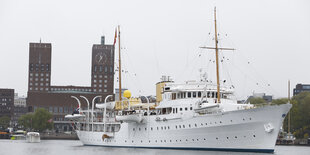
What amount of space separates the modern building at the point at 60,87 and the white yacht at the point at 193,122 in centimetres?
8889

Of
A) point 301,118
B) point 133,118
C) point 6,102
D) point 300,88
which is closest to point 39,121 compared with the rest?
point 6,102

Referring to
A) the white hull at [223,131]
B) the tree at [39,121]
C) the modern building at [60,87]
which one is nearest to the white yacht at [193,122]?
the white hull at [223,131]

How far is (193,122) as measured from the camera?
54188 millimetres

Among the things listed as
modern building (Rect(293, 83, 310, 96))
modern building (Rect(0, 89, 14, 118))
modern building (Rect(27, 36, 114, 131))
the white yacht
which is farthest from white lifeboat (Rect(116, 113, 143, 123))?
modern building (Rect(0, 89, 14, 118))

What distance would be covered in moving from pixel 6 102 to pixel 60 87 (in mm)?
24978

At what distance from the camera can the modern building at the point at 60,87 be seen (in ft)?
515

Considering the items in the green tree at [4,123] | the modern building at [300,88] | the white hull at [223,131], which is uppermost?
the modern building at [300,88]

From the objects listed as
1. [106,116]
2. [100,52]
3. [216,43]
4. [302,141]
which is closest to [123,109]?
[106,116]

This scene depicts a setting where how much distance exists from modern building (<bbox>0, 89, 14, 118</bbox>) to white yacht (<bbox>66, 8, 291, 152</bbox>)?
12152cm

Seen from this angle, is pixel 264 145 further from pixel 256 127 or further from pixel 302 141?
pixel 302 141

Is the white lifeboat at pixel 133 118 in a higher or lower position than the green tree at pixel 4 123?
higher

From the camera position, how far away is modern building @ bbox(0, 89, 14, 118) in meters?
184

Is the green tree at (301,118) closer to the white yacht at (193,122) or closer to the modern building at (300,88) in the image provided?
the white yacht at (193,122)

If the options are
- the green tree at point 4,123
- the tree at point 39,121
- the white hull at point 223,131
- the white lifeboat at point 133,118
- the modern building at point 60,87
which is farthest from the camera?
the green tree at point 4,123
